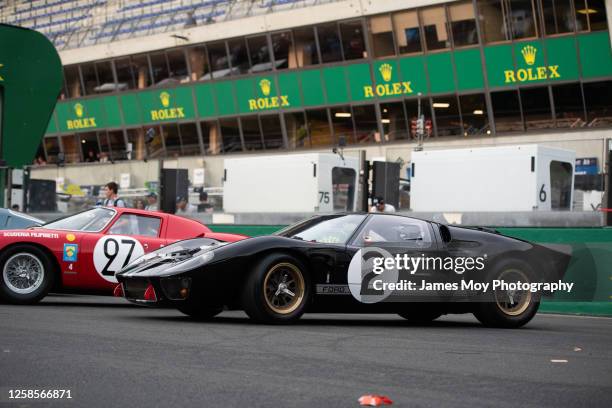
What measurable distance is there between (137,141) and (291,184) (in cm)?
2647

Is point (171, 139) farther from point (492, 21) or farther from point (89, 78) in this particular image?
point (492, 21)

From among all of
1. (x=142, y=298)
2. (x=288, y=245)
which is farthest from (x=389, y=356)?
(x=142, y=298)

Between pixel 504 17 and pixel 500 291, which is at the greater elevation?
pixel 504 17

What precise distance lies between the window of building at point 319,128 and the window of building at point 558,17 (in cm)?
1039

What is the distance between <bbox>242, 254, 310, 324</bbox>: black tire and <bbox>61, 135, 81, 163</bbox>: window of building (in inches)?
1714

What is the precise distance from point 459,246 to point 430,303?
68 centimetres

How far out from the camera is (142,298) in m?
9.66

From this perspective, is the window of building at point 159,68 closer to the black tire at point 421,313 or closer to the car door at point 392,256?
the black tire at point 421,313

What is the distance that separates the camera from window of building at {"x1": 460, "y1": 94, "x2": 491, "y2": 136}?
37156mm

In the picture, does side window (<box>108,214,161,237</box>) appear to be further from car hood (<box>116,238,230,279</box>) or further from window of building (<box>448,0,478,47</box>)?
window of building (<box>448,0,478,47</box>)

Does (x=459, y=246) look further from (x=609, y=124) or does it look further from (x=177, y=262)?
(x=609, y=124)

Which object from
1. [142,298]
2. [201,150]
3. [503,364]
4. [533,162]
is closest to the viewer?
[503,364]

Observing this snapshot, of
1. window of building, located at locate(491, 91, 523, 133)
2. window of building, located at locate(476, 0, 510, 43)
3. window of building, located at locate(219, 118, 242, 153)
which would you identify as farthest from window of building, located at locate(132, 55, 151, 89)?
window of building, located at locate(491, 91, 523, 133)

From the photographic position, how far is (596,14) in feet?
112
